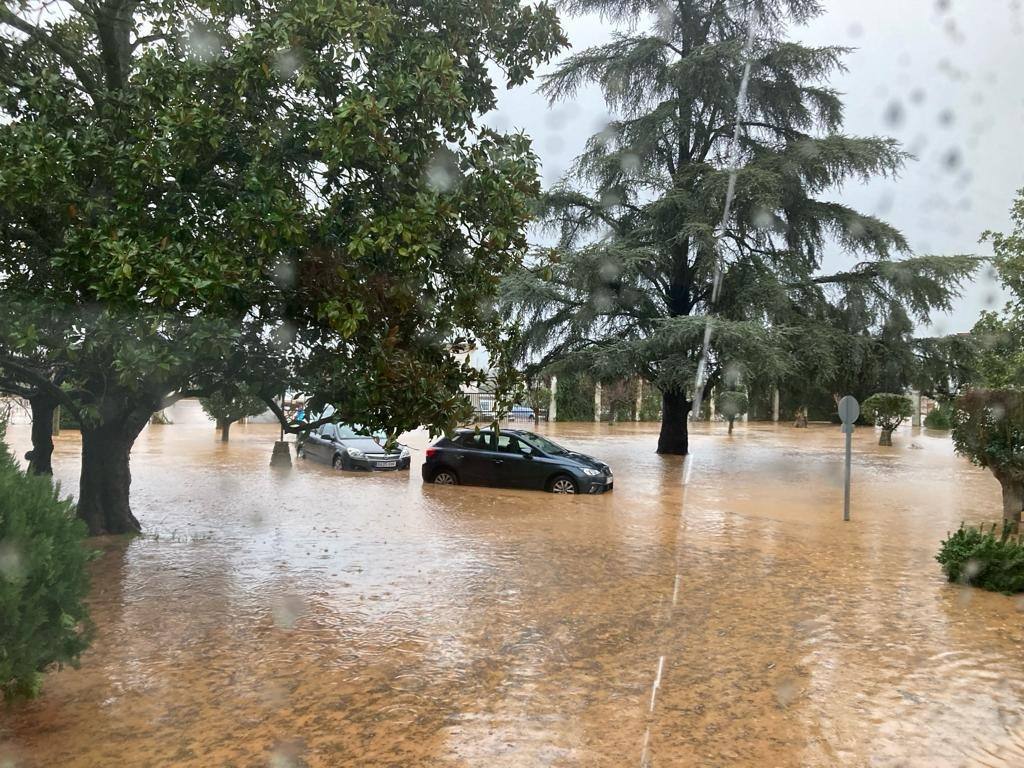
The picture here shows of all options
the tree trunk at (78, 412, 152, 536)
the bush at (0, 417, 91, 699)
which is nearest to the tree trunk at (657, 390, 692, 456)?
the tree trunk at (78, 412, 152, 536)

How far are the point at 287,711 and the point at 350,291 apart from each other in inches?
144

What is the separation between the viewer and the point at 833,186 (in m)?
24.8

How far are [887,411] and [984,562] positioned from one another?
31.1 metres

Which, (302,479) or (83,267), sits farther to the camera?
(302,479)

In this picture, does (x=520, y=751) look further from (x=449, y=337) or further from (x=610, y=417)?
(x=610, y=417)

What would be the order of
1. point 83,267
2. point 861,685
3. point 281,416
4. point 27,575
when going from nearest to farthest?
point 27,575 → point 861,685 → point 83,267 → point 281,416

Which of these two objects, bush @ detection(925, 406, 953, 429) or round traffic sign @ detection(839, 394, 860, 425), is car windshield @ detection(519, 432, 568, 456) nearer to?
round traffic sign @ detection(839, 394, 860, 425)

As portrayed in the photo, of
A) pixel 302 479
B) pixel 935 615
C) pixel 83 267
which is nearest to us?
pixel 83 267

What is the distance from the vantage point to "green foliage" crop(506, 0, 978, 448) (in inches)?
888

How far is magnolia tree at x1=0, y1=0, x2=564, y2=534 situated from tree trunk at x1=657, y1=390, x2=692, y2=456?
1920 cm

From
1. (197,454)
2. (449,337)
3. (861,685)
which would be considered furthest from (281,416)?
(197,454)

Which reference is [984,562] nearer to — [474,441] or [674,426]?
[474,441]

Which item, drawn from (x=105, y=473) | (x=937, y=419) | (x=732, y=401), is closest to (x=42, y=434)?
(x=105, y=473)

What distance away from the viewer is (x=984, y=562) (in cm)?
903
